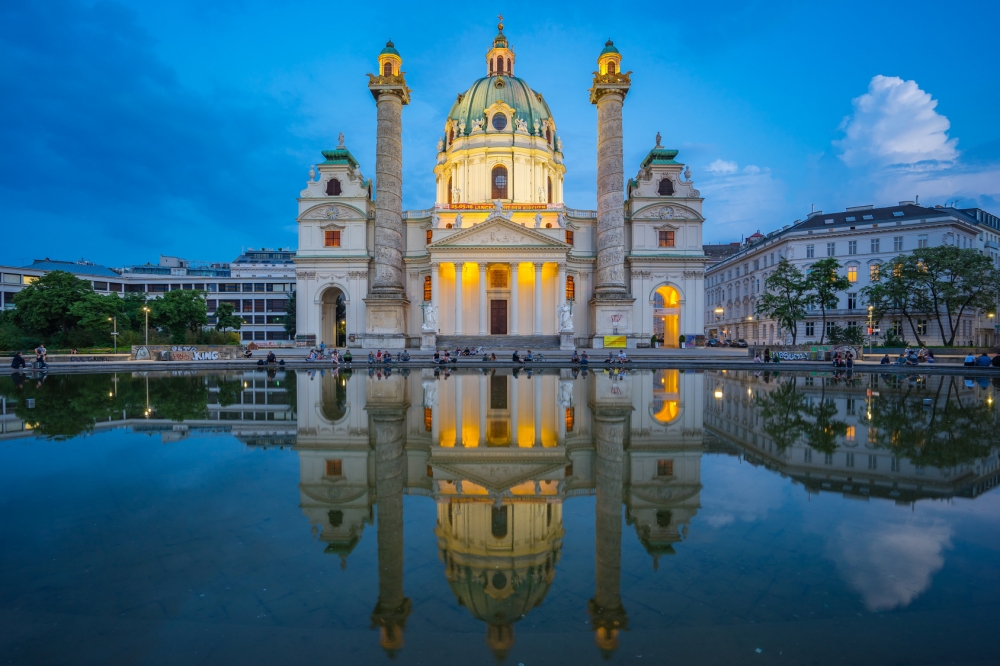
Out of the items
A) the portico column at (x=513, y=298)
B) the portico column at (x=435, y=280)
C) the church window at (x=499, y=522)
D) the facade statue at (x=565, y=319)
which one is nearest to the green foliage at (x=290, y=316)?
the portico column at (x=435, y=280)

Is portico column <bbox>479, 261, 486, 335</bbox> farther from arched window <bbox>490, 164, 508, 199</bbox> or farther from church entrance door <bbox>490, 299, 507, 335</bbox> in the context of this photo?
arched window <bbox>490, 164, 508, 199</bbox>

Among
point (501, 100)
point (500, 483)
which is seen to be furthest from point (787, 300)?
point (500, 483)

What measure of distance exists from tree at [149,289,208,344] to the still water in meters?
40.1

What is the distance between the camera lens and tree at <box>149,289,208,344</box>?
155ft

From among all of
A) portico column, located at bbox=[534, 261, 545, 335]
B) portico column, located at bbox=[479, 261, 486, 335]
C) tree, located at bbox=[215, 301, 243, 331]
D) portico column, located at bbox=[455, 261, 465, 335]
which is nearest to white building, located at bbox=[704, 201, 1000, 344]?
portico column, located at bbox=[534, 261, 545, 335]

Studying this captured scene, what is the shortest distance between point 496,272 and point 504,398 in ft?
111

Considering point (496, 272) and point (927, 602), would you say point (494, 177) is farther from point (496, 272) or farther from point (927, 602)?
point (927, 602)

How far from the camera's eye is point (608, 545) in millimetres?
5254

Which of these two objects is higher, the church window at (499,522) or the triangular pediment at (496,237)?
the triangular pediment at (496,237)

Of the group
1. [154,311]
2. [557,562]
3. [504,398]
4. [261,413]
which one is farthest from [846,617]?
[154,311]

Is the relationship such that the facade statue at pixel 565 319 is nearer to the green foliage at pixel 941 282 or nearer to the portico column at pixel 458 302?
the portico column at pixel 458 302

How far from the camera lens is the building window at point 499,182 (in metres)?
56.2

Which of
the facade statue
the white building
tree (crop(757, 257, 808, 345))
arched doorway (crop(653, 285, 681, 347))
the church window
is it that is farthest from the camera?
the white building

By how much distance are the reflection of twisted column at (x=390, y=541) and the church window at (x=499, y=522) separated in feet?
3.28
